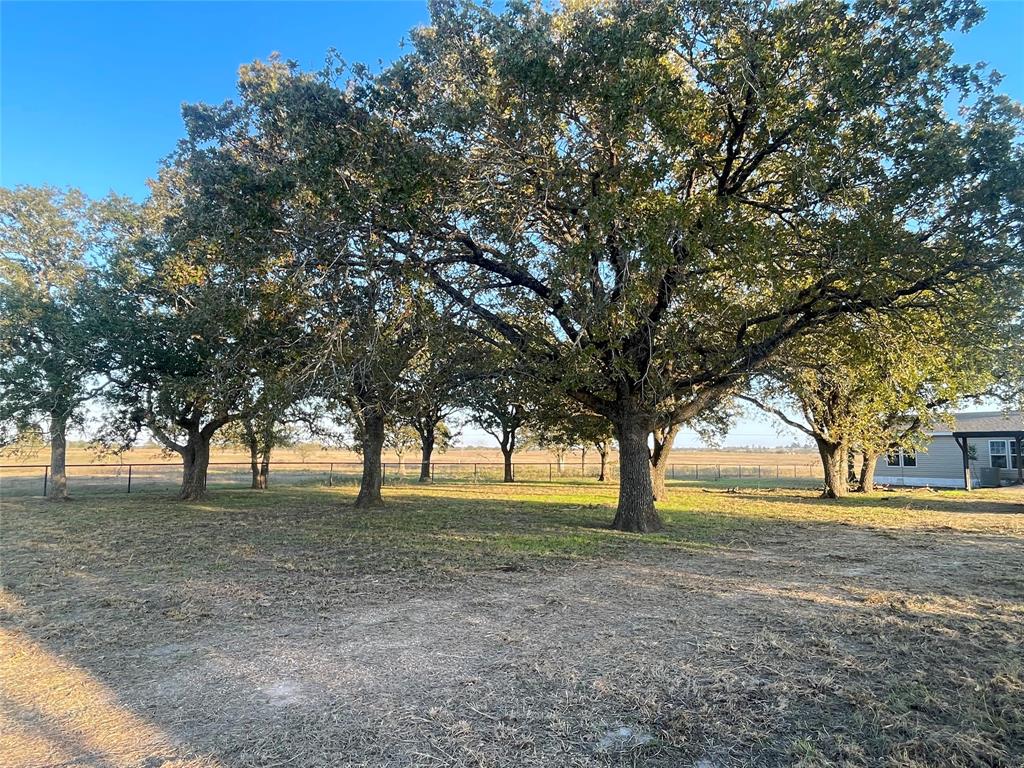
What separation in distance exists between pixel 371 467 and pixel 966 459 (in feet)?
73.1

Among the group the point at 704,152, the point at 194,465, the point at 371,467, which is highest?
the point at 704,152

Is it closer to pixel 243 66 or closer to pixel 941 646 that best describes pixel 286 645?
pixel 941 646

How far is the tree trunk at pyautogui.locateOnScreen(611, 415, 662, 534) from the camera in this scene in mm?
11797

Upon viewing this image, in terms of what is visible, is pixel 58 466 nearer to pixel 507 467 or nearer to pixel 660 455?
pixel 660 455

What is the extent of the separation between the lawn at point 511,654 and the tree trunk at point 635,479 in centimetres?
171

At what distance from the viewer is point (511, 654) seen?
4547 millimetres

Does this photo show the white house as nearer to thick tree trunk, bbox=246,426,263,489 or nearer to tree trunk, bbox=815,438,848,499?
tree trunk, bbox=815,438,848,499

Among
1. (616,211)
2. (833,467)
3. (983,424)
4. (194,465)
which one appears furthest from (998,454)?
(194,465)

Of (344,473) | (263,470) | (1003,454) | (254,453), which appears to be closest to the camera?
(254,453)

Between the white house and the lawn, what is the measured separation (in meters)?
19.5

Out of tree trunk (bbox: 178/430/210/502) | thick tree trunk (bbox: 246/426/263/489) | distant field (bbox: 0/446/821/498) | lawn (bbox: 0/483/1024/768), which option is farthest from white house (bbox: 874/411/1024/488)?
tree trunk (bbox: 178/430/210/502)

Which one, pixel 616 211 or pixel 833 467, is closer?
pixel 616 211

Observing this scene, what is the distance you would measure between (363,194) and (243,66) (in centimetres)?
410

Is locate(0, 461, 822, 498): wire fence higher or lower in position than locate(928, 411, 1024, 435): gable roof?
lower
